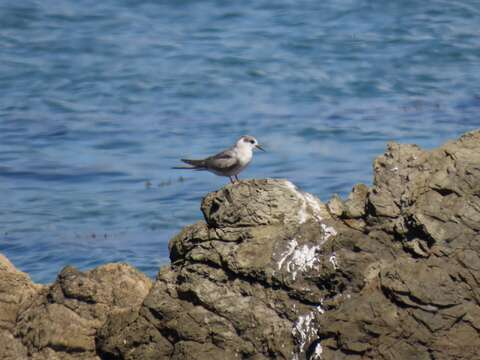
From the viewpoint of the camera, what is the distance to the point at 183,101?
1894cm

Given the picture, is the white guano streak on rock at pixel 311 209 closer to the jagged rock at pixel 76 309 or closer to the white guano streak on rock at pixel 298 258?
the white guano streak on rock at pixel 298 258

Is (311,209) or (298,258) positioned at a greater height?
(311,209)

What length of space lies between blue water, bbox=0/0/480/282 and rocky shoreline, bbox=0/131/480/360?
12.6 ft

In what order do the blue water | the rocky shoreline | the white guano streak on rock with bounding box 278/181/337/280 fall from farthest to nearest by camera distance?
the blue water < the white guano streak on rock with bounding box 278/181/337/280 < the rocky shoreline

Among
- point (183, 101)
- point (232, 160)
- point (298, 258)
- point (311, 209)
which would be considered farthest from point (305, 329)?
point (183, 101)

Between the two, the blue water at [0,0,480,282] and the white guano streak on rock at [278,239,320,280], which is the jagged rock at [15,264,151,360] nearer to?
the white guano streak on rock at [278,239,320,280]

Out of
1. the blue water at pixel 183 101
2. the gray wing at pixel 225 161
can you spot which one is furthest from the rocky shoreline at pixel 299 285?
the blue water at pixel 183 101

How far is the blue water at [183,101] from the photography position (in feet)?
45.1

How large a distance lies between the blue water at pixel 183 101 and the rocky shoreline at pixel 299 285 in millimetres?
3832

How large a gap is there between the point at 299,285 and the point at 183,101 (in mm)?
12082

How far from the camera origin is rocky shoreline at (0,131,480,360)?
265 inches

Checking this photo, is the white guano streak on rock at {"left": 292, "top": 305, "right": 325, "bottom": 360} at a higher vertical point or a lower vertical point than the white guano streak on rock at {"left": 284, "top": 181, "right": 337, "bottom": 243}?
lower

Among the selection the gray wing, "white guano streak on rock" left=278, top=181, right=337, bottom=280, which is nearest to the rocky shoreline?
"white guano streak on rock" left=278, top=181, right=337, bottom=280

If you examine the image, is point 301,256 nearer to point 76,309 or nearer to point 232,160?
point 76,309
